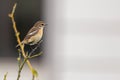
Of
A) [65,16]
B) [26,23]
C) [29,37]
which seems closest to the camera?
[29,37]

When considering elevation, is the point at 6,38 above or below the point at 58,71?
above

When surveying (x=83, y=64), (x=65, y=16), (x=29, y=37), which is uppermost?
(x=65, y=16)

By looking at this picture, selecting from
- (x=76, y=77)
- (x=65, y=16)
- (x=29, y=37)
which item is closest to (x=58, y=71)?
(x=76, y=77)

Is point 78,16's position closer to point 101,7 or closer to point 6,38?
point 101,7

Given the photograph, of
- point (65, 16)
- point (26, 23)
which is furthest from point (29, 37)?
point (26, 23)

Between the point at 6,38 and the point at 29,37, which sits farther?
the point at 6,38

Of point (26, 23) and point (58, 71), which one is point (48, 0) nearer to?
point (26, 23)

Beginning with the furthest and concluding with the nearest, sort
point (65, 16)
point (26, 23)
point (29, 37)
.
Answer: point (26, 23) < point (65, 16) < point (29, 37)
